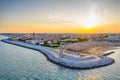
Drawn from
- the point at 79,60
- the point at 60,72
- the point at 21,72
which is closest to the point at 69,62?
the point at 79,60

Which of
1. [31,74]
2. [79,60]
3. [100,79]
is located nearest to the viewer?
[100,79]

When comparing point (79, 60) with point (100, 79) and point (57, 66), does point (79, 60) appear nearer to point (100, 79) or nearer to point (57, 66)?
point (57, 66)

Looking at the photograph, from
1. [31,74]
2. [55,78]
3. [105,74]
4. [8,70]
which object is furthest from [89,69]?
[8,70]

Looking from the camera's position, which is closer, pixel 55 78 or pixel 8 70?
pixel 55 78

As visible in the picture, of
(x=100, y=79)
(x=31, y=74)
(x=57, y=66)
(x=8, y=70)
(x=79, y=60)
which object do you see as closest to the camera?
(x=100, y=79)

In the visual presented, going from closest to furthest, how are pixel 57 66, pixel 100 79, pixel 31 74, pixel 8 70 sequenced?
pixel 100 79 < pixel 31 74 < pixel 8 70 < pixel 57 66

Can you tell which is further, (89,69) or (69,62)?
(69,62)

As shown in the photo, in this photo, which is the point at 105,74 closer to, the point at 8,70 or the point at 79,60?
the point at 79,60

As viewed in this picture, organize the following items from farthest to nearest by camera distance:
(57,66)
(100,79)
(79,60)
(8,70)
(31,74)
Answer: (79,60) → (57,66) → (8,70) → (31,74) → (100,79)

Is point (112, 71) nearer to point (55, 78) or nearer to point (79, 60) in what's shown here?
point (79, 60)
